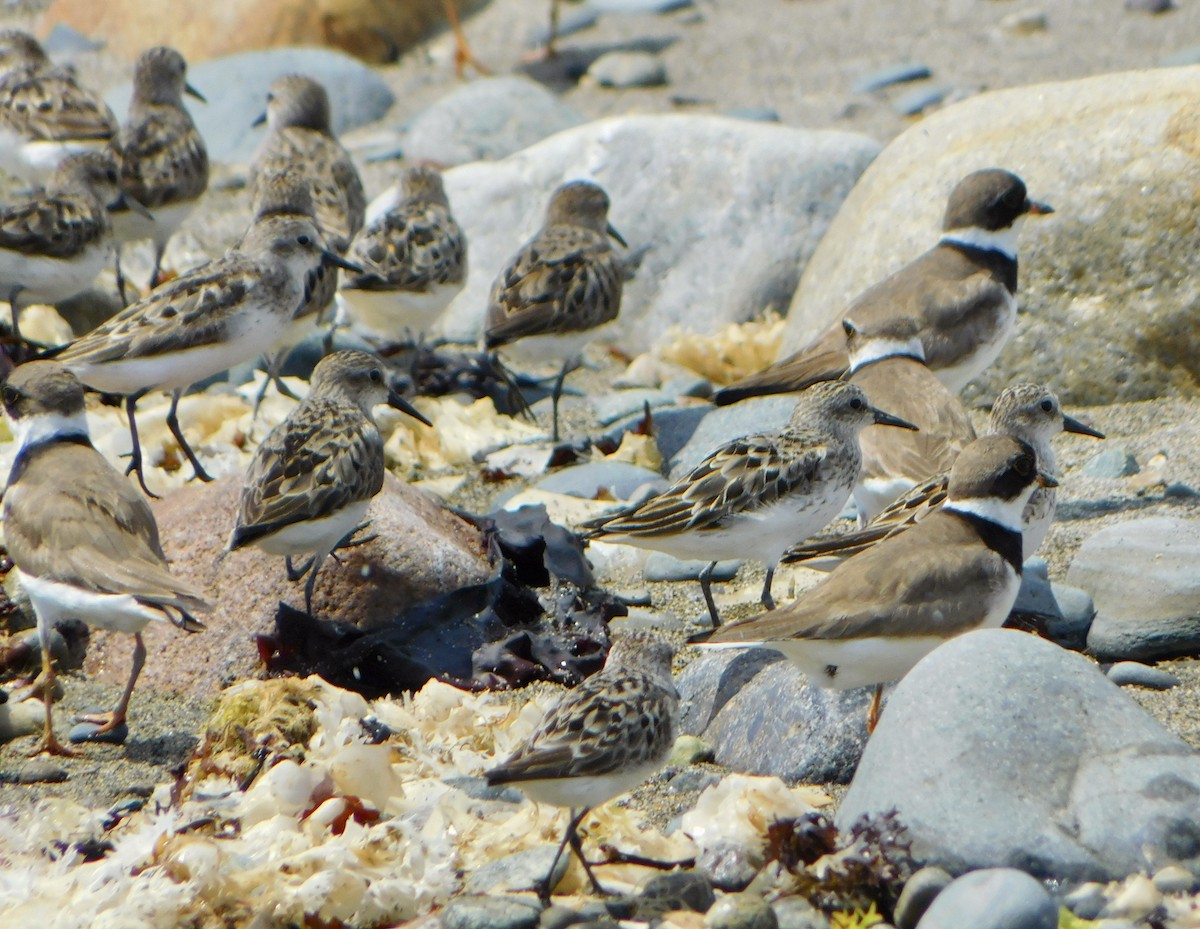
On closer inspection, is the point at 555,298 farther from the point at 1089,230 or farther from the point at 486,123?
the point at 486,123

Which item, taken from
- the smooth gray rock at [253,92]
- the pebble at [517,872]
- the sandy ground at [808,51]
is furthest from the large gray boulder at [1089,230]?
the smooth gray rock at [253,92]

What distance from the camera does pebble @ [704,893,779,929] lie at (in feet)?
14.6

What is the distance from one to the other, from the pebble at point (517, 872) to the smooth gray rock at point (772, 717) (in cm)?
101

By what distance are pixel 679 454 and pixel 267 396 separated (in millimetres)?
2622

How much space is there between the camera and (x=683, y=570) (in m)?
7.66

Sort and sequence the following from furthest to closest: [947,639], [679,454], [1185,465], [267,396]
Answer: [267,396]
[679,454]
[1185,465]
[947,639]

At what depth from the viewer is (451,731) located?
589cm

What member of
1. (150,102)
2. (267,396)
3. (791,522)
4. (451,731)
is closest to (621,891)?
(451,731)

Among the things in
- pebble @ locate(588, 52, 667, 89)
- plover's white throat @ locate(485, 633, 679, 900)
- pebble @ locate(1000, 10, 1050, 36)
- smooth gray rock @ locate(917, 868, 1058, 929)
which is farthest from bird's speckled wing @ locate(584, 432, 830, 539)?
pebble @ locate(1000, 10, 1050, 36)

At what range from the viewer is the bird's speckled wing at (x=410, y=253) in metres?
9.85

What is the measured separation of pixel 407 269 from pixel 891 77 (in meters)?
7.24

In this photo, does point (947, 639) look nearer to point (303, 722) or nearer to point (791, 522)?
point (791, 522)

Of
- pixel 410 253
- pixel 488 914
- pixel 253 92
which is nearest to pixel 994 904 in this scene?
pixel 488 914

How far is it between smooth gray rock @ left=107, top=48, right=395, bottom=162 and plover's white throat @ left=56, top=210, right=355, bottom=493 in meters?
6.69
